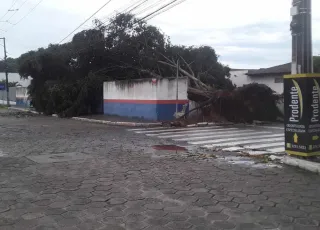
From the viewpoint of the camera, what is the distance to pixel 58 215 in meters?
4.73

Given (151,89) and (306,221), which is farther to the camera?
(151,89)

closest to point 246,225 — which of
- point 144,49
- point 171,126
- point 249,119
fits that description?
point 171,126

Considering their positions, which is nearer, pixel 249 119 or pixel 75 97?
pixel 249 119

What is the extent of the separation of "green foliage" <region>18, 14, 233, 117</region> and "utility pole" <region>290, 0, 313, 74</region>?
55.6 ft

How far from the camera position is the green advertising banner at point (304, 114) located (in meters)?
7.60

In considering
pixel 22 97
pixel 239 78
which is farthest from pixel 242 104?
pixel 22 97

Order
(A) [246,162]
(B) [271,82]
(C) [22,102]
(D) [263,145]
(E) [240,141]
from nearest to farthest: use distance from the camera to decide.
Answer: (A) [246,162] → (D) [263,145] → (E) [240,141] → (B) [271,82] → (C) [22,102]

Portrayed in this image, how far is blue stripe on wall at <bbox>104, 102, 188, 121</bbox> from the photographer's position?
20.0m

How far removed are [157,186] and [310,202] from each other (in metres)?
2.54

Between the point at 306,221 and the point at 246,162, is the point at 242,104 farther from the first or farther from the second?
the point at 306,221

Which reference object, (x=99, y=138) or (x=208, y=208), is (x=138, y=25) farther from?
(x=208, y=208)

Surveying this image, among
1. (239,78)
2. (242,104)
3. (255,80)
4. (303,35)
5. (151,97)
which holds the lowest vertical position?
(242,104)

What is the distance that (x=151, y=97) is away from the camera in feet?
66.9

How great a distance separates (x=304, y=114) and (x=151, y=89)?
13353 millimetres
